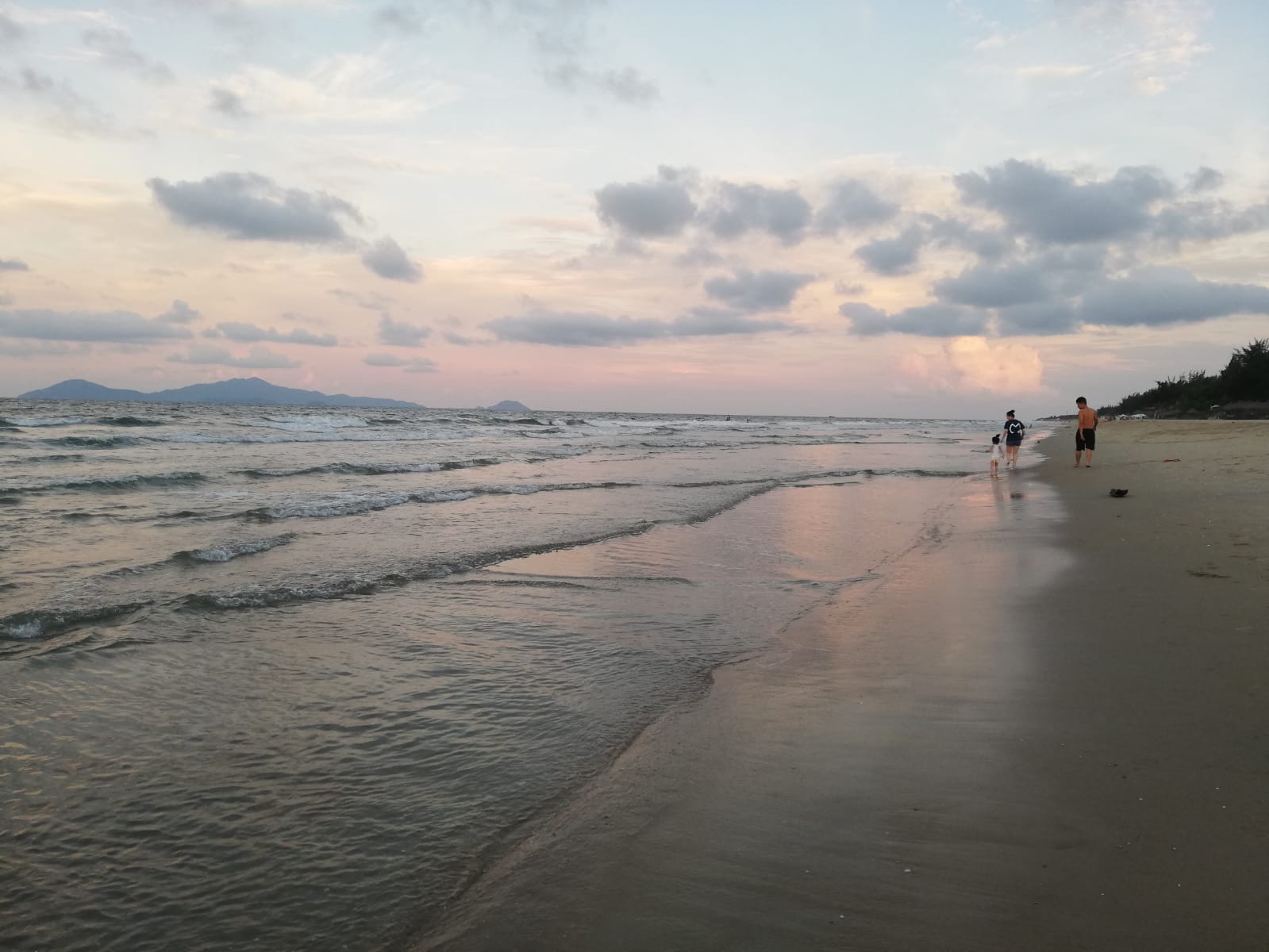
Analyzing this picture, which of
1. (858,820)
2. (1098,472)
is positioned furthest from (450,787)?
(1098,472)

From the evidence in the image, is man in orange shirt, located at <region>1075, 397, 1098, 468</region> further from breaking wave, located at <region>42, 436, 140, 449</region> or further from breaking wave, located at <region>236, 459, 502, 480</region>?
breaking wave, located at <region>42, 436, 140, 449</region>

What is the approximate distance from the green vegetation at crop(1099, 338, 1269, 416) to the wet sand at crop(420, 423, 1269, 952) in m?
61.1

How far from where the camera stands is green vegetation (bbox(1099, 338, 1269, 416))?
5438 centimetres

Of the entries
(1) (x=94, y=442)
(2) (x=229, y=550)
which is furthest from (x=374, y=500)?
(1) (x=94, y=442)

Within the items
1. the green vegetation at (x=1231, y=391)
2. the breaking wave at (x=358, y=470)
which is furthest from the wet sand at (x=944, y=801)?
the green vegetation at (x=1231, y=391)

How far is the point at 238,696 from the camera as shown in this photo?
4879mm

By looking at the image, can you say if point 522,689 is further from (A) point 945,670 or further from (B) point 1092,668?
(B) point 1092,668

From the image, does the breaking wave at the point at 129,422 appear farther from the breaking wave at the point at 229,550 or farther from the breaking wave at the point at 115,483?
the breaking wave at the point at 229,550

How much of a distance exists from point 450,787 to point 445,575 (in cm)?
511

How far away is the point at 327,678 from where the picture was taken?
524 cm

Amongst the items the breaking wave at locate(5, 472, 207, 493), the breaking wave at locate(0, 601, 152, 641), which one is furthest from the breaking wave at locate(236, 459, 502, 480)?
the breaking wave at locate(0, 601, 152, 641)

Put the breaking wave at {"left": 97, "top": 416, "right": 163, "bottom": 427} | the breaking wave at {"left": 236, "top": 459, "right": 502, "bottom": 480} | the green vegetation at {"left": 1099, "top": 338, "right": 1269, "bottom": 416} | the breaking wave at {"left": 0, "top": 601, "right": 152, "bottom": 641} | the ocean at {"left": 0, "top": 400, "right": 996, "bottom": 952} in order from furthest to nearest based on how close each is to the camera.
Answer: the green vegetation at {"left": 1099, "top": 338, "right": 1269, "bottom": 416} < the breaking wave at {"left": 97, "top": 416, "right": 163, "bottom": 427} < the breaking wave at {"left": 236, "top": 459, "right": 502, "bottom": 480} < the breaking wave at {"left": 0, "top": 601, "right": 152, "bottom": 641} < the ocean at {"left": 0, "top": 400, "right": 996, "bottom": 952}

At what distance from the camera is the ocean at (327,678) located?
293 centimetres

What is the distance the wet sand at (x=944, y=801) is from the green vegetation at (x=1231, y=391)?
201 ft
